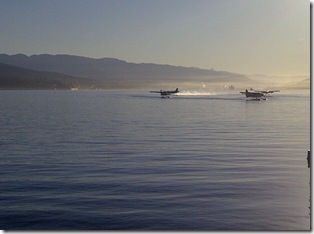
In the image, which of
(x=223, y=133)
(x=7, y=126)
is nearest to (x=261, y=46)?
(x=223, y=133)

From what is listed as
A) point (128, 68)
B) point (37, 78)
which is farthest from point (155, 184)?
point (37, 78)

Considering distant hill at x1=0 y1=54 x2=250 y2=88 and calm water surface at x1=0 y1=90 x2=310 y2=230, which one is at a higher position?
distant hill at x1=0 y1=54 x2=250 y2=88

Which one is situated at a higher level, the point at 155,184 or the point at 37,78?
the point at 37,78

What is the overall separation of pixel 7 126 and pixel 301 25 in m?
17.2

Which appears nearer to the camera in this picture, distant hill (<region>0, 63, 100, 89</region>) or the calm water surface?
Answer: the calm water surface

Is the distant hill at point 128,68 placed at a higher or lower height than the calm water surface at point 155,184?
higher

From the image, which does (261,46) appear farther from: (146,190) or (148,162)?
(148,162)

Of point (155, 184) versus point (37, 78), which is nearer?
point (155, 184)

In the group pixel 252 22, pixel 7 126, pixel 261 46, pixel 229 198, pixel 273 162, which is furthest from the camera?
pixel 7 126

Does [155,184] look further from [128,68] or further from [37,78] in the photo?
[37,78]

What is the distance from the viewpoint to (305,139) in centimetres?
1639

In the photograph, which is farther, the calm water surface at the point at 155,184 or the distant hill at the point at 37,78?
the distant hill at the point at 37,78

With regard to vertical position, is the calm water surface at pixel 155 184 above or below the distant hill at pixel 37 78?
below

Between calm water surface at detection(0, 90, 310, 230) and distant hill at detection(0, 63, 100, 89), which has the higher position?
distant hill at detection(0, 63, 100, 89)
